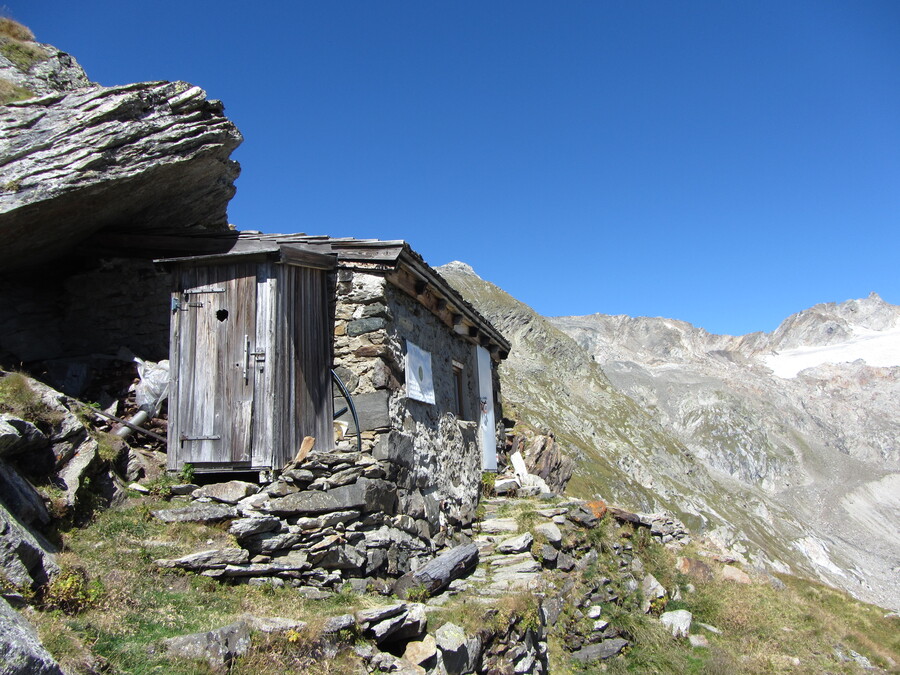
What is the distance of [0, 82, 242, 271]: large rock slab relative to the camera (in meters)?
9.04

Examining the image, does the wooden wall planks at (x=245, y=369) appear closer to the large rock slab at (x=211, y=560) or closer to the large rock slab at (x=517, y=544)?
the large rock slab at (x=211, y=560)

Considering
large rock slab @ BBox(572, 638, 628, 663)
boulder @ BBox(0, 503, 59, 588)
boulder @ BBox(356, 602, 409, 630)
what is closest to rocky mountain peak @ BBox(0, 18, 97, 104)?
boulder @ BBox(0, 503, 59, 588)

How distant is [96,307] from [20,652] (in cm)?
994

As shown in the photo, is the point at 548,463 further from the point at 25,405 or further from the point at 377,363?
the point at 25,405

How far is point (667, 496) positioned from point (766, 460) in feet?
228

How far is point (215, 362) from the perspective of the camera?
9531 mm

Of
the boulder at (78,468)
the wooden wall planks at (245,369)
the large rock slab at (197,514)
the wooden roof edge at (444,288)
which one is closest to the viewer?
the boulder at (78,468)

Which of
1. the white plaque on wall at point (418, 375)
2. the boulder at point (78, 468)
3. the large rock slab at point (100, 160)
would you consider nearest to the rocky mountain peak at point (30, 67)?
the large rock slab at point (100, 160)

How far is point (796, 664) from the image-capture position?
9.88m

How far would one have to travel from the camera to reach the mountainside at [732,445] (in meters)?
84.2

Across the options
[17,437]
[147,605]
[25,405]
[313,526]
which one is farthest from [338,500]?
[25,405]

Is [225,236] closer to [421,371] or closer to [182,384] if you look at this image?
[182,384]

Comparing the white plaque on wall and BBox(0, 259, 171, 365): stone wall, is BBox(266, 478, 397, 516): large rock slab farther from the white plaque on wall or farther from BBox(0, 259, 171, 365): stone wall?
BBox(0, 259, 171, 365): stone wall

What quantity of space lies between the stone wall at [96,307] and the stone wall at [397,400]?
4064 millimetres
